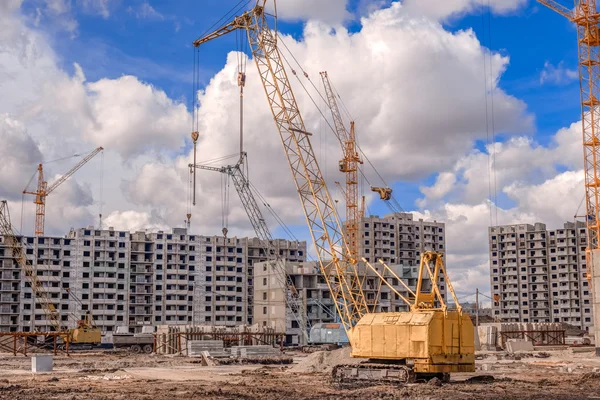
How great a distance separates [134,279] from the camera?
163 metres

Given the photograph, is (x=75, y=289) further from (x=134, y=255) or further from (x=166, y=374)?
(x=166, y=374)

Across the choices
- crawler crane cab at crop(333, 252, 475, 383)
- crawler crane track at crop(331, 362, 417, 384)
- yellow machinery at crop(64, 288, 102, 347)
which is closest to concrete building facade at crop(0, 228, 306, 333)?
yellow machinery at crop(64, 288, 102, 347)

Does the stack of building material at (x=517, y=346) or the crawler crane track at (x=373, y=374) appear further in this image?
the stack of building material at (x=517, y=346)

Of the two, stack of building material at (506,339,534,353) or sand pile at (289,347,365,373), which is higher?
sand pile at (289,347,365,373)

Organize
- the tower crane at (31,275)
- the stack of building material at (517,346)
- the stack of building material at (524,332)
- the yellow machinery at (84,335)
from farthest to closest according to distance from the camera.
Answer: the tower crane at (31,275)
the yellow machinery at (84,335)
the stack of building material at (524,332)
the stack of building material at (517,346)

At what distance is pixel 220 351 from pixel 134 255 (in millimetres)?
95836

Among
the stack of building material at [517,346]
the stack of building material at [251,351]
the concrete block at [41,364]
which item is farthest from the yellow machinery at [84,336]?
the stack of building material at [517,346]

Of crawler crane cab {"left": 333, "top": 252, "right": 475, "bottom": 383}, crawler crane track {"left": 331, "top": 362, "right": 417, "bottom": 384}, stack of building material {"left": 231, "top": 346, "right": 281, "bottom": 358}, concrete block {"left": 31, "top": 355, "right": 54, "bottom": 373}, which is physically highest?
crawler crane cab {"left": 333, "top": 252, "right": 475, "bottom": 383}

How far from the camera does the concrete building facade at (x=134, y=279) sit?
151500mm

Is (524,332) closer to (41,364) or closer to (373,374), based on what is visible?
(373,374)

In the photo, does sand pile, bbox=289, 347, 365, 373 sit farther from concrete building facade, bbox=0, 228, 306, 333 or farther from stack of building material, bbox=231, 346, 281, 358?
concrete building facade, bbox=0, 228, 306, 333

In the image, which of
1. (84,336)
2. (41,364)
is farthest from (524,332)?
(84,336)

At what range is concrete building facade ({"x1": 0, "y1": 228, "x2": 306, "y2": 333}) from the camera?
152 metres

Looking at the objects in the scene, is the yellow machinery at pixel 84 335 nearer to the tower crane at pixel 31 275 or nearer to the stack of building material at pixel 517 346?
the tower crane at pixel 31 275
